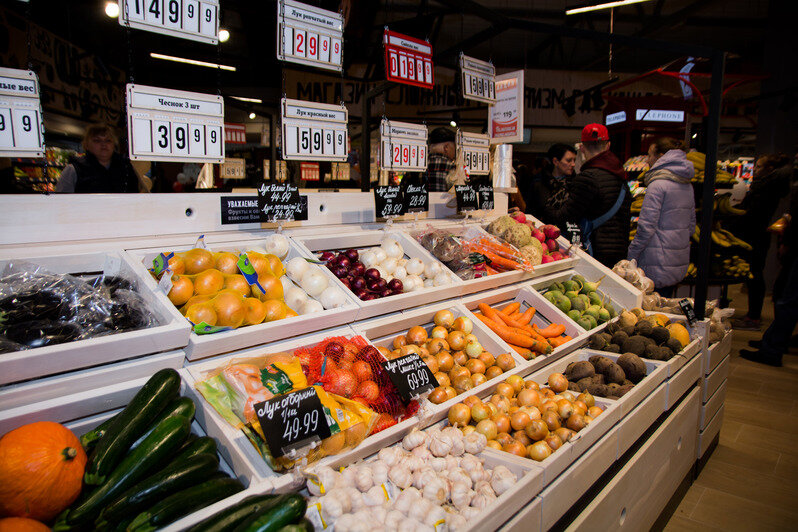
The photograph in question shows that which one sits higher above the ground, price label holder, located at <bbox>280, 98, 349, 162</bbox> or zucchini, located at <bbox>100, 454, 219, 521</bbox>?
price label holder, located at <bbox>280, 98, 349, 162</bbox>

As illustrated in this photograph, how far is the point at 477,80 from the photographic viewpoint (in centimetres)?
A: 401

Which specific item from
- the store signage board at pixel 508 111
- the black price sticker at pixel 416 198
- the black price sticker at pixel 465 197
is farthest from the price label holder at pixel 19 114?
the store signage board at pixel 508 111

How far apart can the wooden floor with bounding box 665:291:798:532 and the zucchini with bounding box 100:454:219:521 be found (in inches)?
108

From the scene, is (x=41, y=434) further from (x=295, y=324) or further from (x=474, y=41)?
A: (x=474, y=41)

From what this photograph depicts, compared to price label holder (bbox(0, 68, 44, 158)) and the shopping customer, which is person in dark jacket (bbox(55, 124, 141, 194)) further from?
the shopping customer

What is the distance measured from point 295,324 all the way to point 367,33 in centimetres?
721

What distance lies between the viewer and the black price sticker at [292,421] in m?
1.31

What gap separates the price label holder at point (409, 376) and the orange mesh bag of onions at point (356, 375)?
0.07 metres

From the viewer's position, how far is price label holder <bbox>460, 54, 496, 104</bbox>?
151 inches

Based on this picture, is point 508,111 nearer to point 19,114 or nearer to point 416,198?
point 416,198

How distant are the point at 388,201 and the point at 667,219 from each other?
2.89 meters

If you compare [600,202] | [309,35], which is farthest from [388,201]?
[600,202]

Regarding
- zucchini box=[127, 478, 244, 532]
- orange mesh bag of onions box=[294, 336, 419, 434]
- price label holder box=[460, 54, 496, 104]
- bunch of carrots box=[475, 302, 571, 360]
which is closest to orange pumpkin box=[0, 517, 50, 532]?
zucchini box=[127, 478, 244, 532]

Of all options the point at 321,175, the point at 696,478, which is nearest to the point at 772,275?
the point at 696,478
